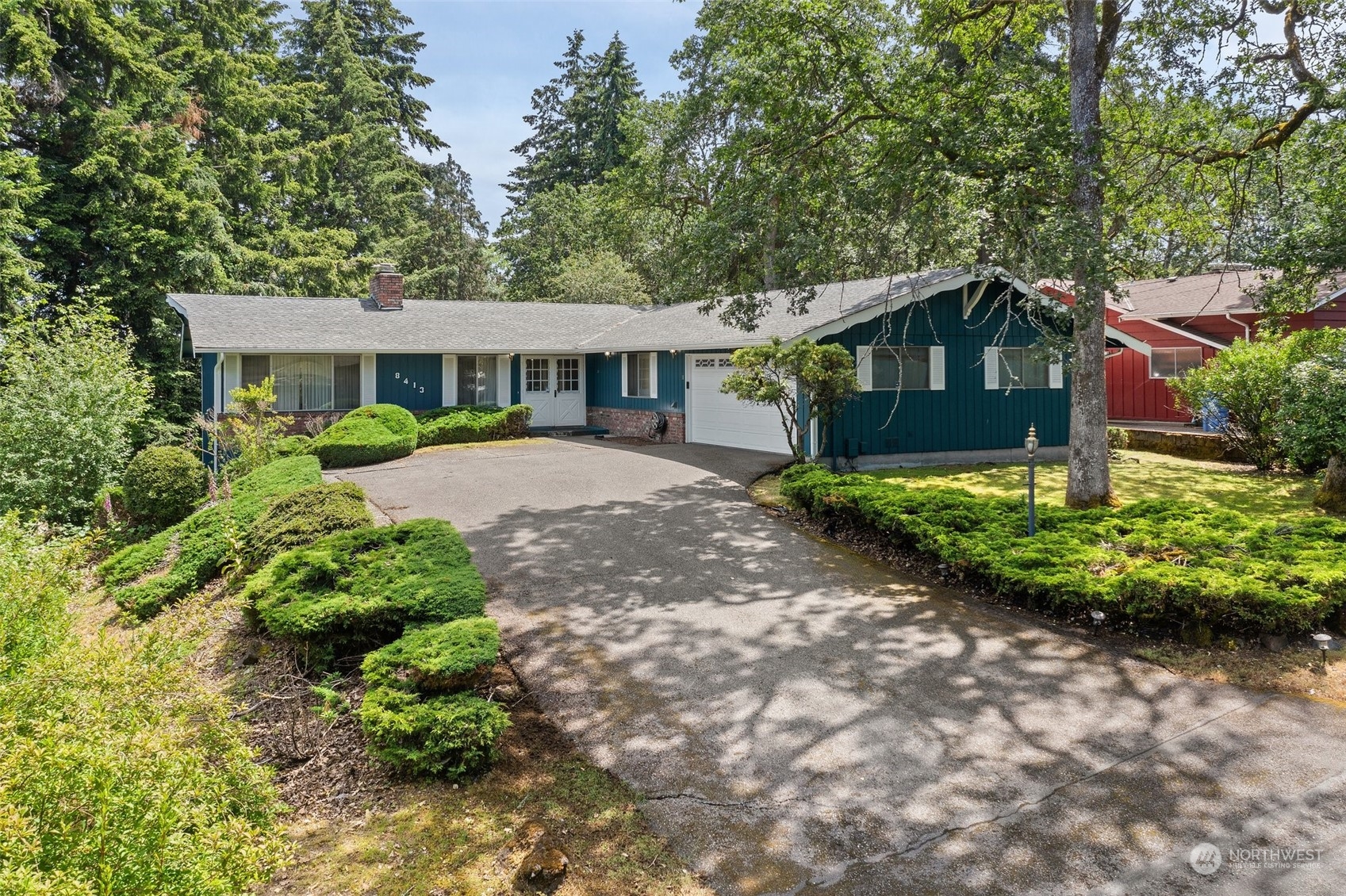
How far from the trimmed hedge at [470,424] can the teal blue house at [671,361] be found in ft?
4.44

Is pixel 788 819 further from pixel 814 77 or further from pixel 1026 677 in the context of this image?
pixel 814 77

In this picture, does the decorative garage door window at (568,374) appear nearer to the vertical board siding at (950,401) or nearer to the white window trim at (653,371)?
the white window trim at (653,371)

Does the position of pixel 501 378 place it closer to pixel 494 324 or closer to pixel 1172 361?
pixel 494 324

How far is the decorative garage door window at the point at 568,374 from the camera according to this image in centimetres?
2278

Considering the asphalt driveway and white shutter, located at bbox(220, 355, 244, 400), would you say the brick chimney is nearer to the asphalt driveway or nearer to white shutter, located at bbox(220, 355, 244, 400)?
white shutter, located at bbox(220, 355, 244, 400)

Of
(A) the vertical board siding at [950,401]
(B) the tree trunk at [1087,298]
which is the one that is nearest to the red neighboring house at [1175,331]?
(A) the vertical board siding at [950,401]

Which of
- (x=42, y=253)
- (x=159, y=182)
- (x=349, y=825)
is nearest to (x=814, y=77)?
(x=349, y=825)

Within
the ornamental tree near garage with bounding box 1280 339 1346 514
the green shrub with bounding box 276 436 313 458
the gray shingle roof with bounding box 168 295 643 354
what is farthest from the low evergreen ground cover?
the gray shingle roof with bounding box 168 295 643 354

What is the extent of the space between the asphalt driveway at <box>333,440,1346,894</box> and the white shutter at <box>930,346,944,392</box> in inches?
320

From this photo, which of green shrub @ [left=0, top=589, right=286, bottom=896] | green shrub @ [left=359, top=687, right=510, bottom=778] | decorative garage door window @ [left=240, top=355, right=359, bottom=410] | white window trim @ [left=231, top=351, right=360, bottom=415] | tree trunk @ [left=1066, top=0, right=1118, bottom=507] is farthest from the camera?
decorative garage door window @ [left=240, top=355, right=359, bottom=410]

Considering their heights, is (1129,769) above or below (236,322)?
below

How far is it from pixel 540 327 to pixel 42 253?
13.2 metres

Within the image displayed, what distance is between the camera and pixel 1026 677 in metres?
5.60

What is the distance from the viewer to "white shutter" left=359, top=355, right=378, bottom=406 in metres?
19.7
